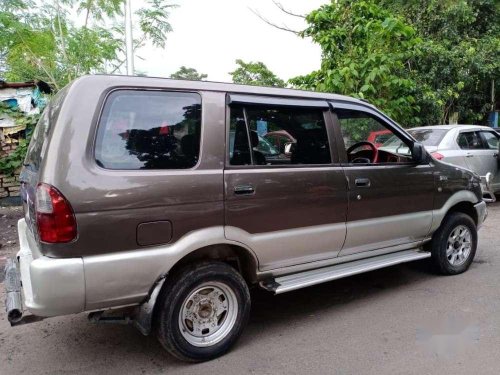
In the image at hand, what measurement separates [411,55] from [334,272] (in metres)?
7.10

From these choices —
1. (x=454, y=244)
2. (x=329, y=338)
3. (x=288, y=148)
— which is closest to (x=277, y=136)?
(x=288, y=148)

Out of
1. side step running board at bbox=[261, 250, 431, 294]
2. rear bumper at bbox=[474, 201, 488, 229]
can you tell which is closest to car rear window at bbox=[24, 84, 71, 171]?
side step running board at bbox=[261, 250, 431, 294]

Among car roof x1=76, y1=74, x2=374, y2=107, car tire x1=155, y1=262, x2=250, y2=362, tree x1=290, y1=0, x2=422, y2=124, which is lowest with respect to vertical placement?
car tire x1=155, y1=262, x2=250, y2=362

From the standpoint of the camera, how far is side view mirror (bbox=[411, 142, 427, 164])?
14.0ft

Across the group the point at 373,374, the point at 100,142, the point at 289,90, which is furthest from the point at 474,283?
the point at 100,142

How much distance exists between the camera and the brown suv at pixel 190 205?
262 centimetres

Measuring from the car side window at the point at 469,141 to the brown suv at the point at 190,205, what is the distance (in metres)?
4.58

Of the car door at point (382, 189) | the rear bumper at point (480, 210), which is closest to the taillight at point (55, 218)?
the car door at point (382, 189)

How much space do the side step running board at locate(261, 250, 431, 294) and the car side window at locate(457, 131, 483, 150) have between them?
4.42 m

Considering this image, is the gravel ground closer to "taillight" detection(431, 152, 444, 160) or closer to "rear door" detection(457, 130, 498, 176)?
"taillight" detection(431, 152, 444, 160)

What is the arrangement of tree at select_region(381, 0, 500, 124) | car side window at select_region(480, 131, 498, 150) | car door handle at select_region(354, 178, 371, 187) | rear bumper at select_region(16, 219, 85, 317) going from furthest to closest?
tree at select_region(381, 0, 500, 124) → car side window at select_region(480, 131, 498, 150) → car door handle at select_region(354, 178, 371, 187) → rear bumper at select_region(16, 219, 85, 317)

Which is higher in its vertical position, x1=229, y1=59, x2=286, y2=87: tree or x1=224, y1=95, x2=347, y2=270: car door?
x1=229, y1=59, x2=286, y2=87: tree

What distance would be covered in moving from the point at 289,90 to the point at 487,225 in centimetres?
534

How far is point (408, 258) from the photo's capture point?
429 centimetres
